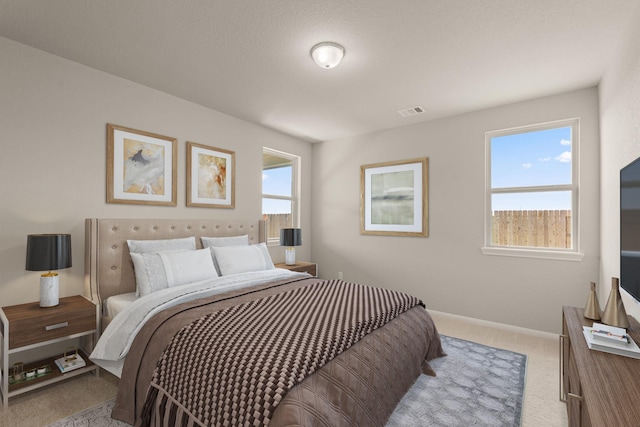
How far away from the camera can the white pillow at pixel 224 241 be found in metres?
3.34

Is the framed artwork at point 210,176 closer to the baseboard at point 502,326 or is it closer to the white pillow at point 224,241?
the white pillow at point 224,241

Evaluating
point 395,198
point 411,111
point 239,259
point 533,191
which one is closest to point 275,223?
point 239,259

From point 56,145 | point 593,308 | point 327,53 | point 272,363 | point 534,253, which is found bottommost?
point 272,363

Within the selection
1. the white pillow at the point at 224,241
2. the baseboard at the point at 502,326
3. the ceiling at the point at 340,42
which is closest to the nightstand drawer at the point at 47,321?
the white pillow at the point at 224,241

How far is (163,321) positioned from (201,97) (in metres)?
2.44

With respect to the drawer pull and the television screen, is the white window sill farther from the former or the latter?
the drawer pull

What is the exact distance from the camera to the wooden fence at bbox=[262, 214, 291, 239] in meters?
4.58

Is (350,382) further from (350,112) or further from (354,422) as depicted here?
(350,112)

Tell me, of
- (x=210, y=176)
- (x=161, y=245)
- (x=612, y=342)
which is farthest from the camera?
(x=210, y=176)

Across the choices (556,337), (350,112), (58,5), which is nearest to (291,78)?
(350,112)

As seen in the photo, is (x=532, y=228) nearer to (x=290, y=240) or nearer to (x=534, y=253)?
(x=534, y=253)

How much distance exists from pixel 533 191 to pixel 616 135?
3.71 feet

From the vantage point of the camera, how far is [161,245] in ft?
9.50

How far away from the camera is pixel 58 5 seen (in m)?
1.93
